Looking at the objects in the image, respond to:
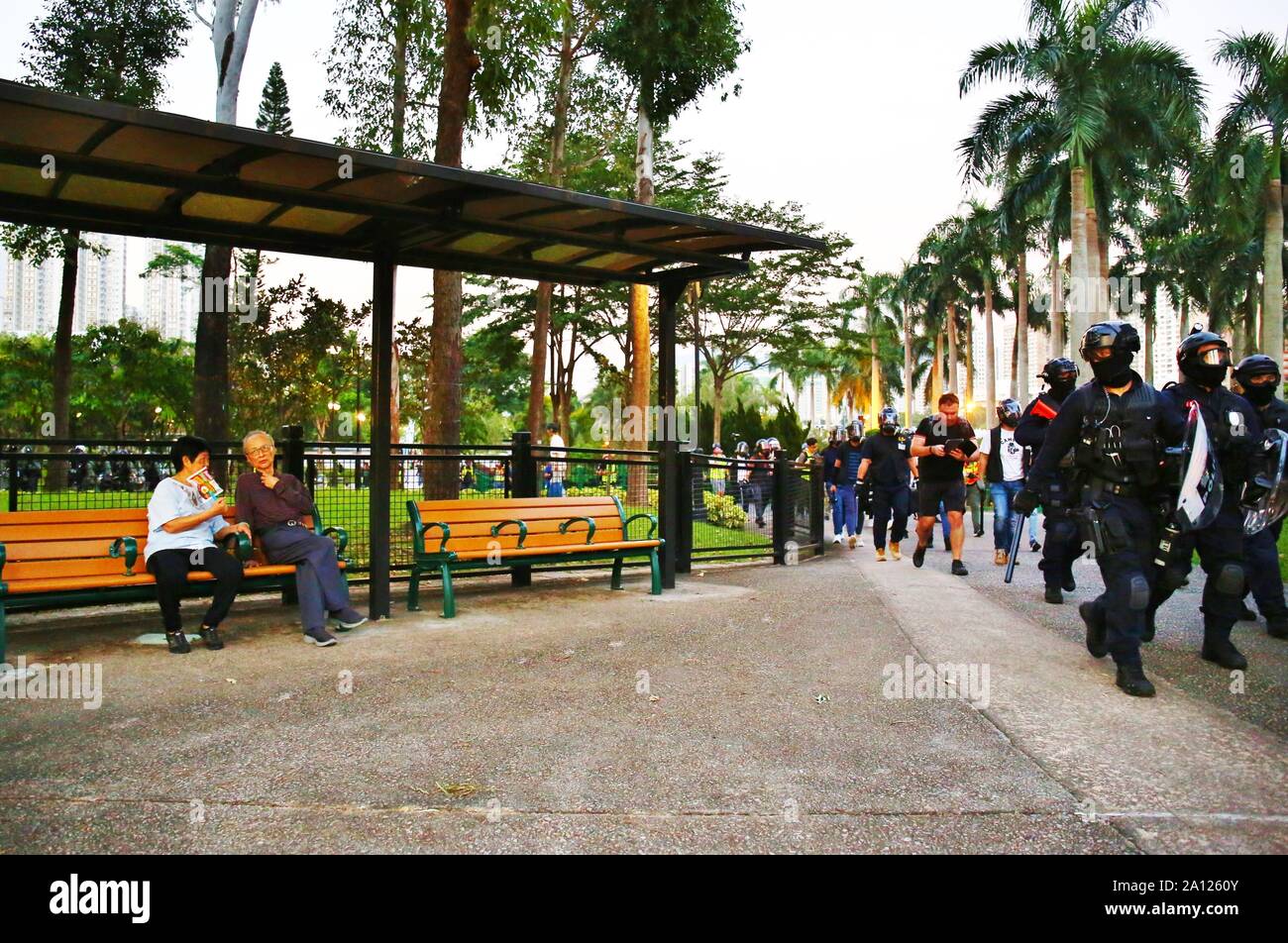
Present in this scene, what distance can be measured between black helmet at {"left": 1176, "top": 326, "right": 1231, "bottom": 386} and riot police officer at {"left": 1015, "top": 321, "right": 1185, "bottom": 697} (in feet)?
1.97

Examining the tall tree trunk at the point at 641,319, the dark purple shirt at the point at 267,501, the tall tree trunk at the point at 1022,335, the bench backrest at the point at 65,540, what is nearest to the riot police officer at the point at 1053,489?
the dark purple shirt at the point at 267,501

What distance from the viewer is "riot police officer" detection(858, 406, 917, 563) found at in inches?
471

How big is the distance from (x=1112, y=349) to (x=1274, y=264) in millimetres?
29305

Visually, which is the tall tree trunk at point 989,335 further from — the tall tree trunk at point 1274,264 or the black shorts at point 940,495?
the black shorts at point 940,495

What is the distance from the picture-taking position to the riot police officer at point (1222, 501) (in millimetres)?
5742

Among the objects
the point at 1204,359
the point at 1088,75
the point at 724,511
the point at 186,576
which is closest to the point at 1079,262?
the point at 1088,75

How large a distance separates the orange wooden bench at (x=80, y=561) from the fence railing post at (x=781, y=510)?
6502 millimetres

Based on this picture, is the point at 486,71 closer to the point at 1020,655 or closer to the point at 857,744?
the point at 1020,655

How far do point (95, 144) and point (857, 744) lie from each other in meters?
5.11

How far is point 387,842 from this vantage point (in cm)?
315

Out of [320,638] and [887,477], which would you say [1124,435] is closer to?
[320,638]

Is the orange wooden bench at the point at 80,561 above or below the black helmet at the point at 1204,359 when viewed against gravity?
below

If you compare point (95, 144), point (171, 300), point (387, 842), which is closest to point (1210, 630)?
point (387, 842)

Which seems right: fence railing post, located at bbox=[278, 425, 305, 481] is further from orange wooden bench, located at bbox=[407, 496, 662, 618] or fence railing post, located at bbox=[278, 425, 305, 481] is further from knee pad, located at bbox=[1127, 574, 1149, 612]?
knee pad, located at bbox=[1127, 574, 1149, 612]
